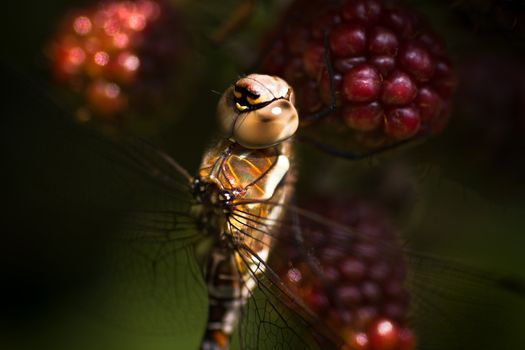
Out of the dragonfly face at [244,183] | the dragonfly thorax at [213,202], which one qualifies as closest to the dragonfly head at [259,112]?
the dragonfly face at [244,183]

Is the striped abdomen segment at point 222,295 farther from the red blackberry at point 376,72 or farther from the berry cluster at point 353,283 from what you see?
the red blackberry at point 376,72

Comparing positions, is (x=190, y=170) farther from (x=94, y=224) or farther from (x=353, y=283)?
(x=353, y=283)

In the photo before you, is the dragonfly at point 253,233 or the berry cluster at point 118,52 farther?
the berry cluster at point 118,52

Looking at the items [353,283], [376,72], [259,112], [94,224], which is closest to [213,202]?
[259,112]

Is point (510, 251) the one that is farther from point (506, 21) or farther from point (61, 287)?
point (61, 287)

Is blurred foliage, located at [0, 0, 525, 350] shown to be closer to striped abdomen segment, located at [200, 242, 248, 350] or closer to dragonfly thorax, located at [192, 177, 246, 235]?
striped abdomen segment, located at [200, 242, 248, 350]

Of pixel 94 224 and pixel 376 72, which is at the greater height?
pixel 376 72
